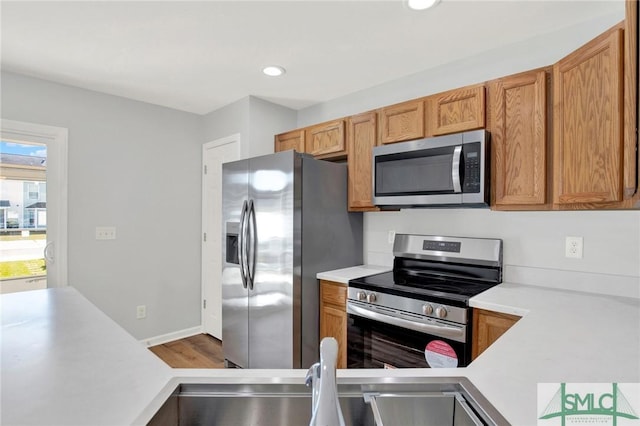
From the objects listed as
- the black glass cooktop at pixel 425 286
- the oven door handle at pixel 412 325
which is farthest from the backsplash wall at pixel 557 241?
the oven door handle at pixel 412 325

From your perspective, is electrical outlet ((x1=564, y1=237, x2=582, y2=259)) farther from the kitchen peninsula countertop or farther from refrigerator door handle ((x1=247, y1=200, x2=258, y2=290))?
refrigerator door handle ((x1=247, y1=200, x2=258, y2=290))

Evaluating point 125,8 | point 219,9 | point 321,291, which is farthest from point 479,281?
point 125,8

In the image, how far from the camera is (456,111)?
6.89 feet

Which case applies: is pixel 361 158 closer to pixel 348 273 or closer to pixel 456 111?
pixel 456 111

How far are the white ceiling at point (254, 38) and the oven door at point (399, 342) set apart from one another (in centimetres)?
169

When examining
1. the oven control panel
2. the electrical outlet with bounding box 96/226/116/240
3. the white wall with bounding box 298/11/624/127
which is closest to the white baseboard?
the electrical outlet with bounding box 96/226/116/240

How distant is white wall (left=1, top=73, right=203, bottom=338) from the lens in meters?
2.83

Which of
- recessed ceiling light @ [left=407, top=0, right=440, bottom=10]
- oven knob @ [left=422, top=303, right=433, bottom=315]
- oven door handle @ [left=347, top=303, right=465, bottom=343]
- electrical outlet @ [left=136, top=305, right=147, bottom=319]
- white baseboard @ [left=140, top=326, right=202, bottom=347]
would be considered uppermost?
recessed ceiling light @ [left=407, top=0, right=440, bottom=10]

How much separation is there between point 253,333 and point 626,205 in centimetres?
232

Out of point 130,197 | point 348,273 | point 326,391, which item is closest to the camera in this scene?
point 326,391

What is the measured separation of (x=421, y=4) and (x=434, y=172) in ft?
3.08

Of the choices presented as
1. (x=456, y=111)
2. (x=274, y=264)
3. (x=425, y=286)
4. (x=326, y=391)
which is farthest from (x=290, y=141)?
(x=326, y=391)

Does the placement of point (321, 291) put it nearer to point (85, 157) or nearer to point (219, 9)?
point (219, 9)

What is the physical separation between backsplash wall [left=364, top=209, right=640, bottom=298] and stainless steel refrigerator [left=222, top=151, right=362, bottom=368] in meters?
0.73
